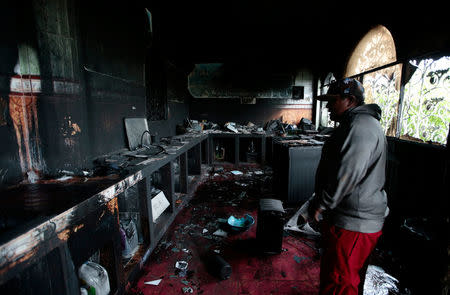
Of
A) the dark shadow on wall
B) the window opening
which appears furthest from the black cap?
the dark shadow on wall

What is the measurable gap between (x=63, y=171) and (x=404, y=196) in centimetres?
386

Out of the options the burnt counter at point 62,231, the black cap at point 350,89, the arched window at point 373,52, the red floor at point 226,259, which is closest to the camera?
the burnt counter at point 62,231

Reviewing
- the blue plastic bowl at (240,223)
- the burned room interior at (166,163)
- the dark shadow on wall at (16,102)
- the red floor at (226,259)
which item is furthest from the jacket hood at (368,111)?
the dark shadow on wall at (16,102)

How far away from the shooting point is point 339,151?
1.38 m

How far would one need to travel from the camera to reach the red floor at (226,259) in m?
1.99

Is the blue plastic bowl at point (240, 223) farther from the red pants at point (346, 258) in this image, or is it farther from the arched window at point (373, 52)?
the arched window at point (373, 52)

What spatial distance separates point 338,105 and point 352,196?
693mm

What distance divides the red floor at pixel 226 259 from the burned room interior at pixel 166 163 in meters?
0.02

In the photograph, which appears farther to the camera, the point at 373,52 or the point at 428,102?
the point at 373,52

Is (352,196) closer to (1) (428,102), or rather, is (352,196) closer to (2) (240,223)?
(2) (240,223)

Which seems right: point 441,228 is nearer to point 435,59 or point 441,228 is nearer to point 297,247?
point 297,247

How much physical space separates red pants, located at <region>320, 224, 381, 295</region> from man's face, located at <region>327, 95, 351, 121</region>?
0.86 metres

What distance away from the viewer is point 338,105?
1.63 m

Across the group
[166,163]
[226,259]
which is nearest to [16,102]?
[166,163]
